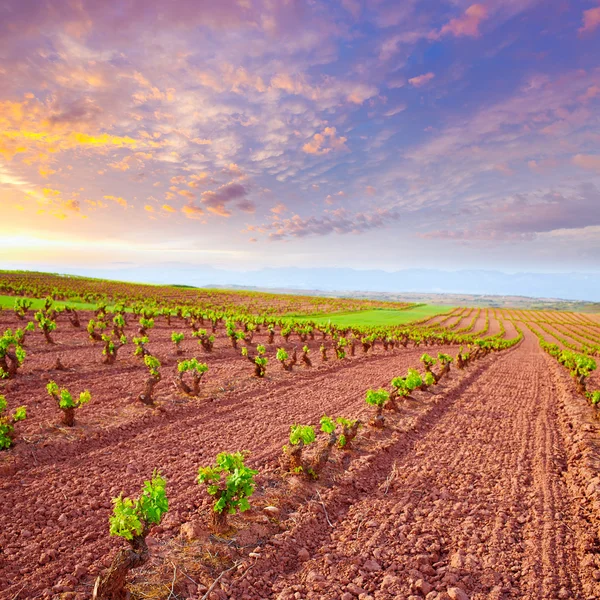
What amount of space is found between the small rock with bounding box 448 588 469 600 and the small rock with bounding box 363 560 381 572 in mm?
1233

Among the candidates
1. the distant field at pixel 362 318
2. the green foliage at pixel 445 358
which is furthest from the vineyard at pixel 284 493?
the distant field at pixel 362 318

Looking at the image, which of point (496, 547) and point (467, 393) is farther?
point (467, 393)

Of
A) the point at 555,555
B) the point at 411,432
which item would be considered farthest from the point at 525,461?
the point at 555,555

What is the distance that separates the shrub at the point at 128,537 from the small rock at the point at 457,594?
5.00 meters

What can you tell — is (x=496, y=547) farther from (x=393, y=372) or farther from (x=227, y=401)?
(x=393, y=372)

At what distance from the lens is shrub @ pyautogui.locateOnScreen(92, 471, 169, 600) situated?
514 cm

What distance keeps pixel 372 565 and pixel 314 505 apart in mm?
2040

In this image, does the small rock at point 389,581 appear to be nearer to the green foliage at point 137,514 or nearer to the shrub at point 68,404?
the green foliage at point 137,514

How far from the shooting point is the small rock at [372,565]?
651 centimetres

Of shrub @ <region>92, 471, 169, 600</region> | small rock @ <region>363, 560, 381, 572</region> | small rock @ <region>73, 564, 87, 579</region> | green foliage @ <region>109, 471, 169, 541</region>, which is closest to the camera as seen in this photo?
shrub @ <region>92, 471, 169, 600</region>

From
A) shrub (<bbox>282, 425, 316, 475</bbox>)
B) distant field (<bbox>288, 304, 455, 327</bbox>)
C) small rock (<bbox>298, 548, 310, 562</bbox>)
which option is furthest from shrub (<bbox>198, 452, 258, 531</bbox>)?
distant field (<bbox>288, 304, 455, 327</bbox>)

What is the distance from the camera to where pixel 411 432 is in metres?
13.4

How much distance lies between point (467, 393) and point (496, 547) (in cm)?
1403

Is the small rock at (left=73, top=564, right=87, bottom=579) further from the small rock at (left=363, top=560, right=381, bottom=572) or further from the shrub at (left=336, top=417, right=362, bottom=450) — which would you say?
the shrub at (left=336, top=417, right=362, bottom=450)
